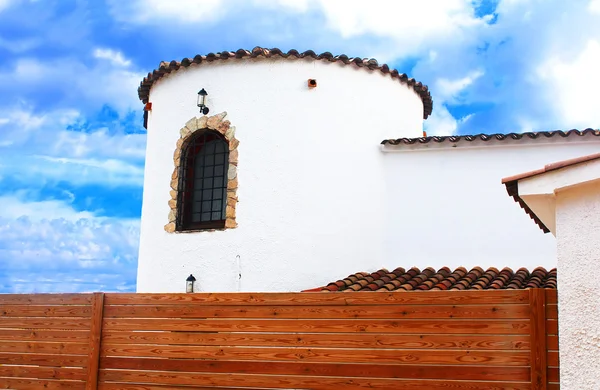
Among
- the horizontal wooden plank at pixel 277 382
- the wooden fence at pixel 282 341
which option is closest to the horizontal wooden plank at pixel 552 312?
the wooden fence at pixel 282 341

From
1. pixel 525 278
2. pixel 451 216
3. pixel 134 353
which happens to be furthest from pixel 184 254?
pixel 525 278

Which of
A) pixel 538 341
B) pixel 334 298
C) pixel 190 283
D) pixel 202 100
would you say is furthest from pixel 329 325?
pixel 202 100

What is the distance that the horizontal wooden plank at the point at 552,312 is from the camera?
22.6ft

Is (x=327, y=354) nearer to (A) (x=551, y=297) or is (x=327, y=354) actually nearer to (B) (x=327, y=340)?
(B) (x=327, y=340)

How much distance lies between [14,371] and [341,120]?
6.86 m

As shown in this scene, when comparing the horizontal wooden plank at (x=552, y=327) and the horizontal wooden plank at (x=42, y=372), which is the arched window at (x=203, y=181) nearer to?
the horizontal wooden plank at (x=42, y=372)

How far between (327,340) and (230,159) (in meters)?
5.23

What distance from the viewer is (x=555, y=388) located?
6.84 m

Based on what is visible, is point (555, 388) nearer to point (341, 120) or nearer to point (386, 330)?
point (386, 330)

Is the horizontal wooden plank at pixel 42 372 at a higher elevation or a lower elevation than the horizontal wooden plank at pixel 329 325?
lower

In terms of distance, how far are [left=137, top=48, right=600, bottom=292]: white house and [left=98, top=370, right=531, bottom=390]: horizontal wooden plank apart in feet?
10.6

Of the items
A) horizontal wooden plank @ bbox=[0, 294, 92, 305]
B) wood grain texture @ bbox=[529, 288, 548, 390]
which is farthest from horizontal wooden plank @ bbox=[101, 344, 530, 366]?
horizontal wooden plank @ bbox=[0, 294, 92, 305]

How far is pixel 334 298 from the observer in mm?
7867

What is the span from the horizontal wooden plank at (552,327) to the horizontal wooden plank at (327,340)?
0.79 ft
